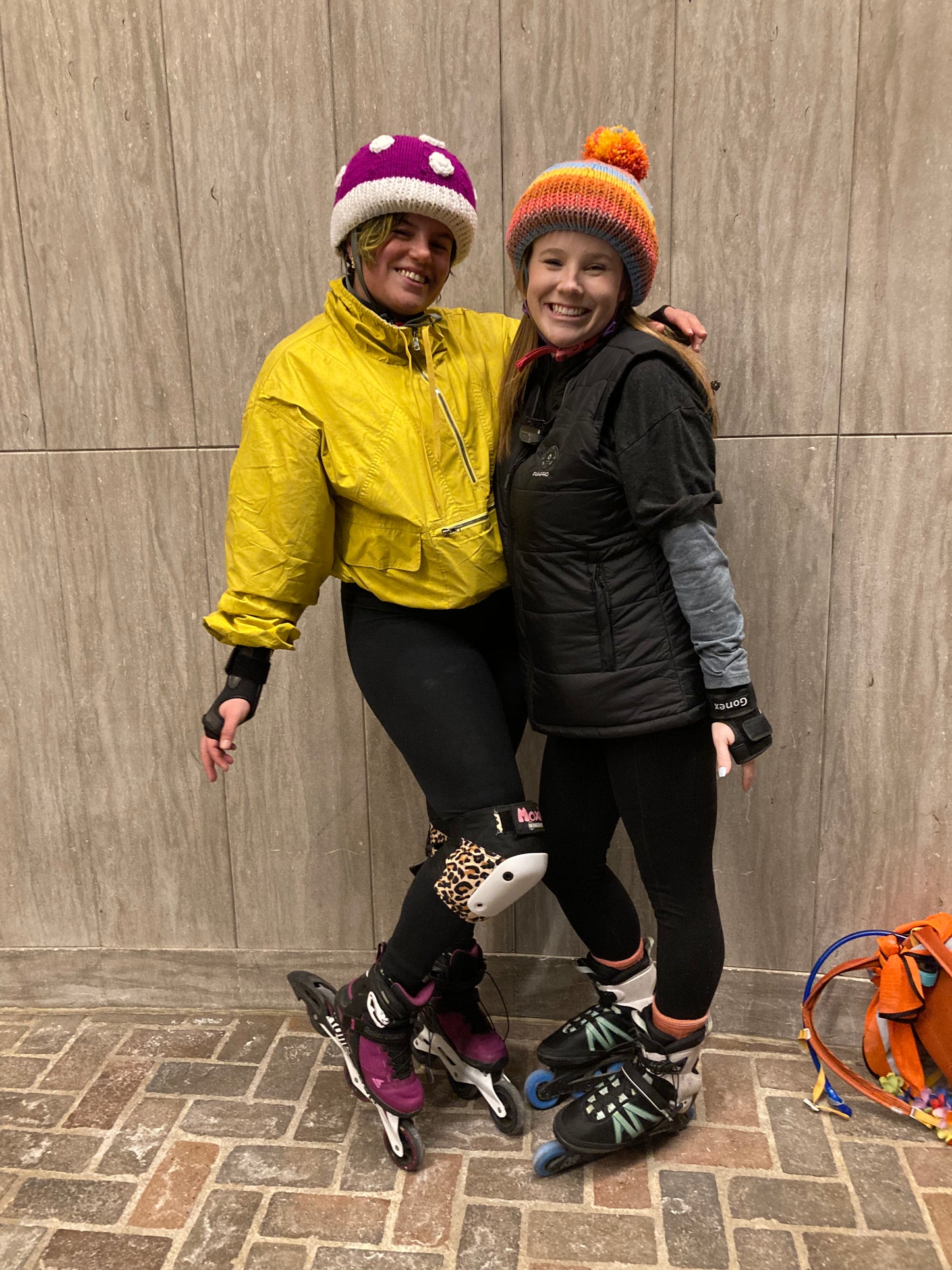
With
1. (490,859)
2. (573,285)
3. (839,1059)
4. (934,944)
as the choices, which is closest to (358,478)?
(573,285)

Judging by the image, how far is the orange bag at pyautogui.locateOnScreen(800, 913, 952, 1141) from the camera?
197 centimetres

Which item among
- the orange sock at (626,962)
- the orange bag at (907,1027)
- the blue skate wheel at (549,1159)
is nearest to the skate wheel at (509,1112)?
the blue skate wheel at (549,1159)

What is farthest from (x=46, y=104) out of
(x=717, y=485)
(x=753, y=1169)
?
(x=753, y=1169)

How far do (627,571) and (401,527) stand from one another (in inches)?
16.8

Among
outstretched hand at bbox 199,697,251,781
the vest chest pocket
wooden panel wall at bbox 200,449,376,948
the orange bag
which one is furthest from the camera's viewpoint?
wooden panel wall at bbox 200,449,376,948

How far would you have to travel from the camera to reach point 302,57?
1.97m

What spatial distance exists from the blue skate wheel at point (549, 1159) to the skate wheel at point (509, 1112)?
107mm

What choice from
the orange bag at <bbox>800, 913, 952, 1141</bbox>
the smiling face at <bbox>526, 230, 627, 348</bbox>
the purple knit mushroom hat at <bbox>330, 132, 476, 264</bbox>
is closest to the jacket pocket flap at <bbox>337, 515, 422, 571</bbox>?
the smiling face at <bbox>526, 230, 627, 348</bbox>

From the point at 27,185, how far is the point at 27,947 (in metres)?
1.95

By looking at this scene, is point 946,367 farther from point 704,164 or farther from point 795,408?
point 704,164

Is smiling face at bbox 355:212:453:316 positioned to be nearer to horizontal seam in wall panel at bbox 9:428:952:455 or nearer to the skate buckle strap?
horizontal seam in wall panel at bbox 9:428:952:455

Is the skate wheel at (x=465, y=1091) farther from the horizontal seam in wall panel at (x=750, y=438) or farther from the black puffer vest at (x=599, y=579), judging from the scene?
the horizontal seam in wall panel at (x=750, y=438)

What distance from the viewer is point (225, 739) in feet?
5.77

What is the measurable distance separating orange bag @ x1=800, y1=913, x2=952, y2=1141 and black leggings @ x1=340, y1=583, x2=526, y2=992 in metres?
0.94
